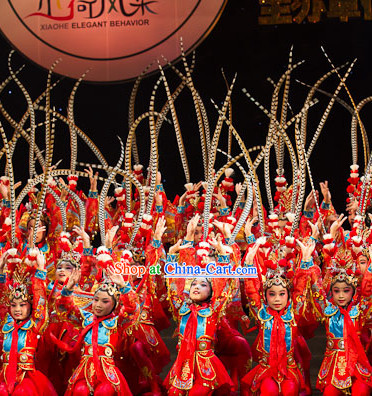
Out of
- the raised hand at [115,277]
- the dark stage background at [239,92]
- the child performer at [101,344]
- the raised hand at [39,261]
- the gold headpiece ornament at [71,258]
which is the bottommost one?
the child performer at [101,344]

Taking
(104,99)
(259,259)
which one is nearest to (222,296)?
(259,259)

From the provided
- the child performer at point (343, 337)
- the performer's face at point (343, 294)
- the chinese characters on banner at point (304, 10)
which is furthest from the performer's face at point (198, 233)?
the chinese characters on banner at point (304, 10)

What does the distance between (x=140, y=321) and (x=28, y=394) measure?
0.72 m

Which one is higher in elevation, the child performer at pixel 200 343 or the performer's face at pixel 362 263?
the performer's face at pixel 362 263

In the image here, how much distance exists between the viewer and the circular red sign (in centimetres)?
617

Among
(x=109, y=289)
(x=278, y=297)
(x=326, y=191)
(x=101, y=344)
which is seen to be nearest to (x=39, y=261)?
(x=109, y=289)

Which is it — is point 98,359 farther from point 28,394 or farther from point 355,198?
point 355,198

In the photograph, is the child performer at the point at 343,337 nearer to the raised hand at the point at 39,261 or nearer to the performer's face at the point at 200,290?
the performer's face at the point at 200,290

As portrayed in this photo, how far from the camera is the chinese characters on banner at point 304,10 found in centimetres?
606

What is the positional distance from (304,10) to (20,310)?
3.06 m

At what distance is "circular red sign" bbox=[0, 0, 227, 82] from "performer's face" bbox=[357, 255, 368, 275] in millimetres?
2264

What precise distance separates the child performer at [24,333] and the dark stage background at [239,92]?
2157 mm

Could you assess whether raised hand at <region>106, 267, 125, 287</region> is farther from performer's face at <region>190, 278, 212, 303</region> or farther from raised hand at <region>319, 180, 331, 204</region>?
raised hand at <region>319, 180, 331, 204</region>

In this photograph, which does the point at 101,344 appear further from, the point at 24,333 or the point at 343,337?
the point at 343,337
